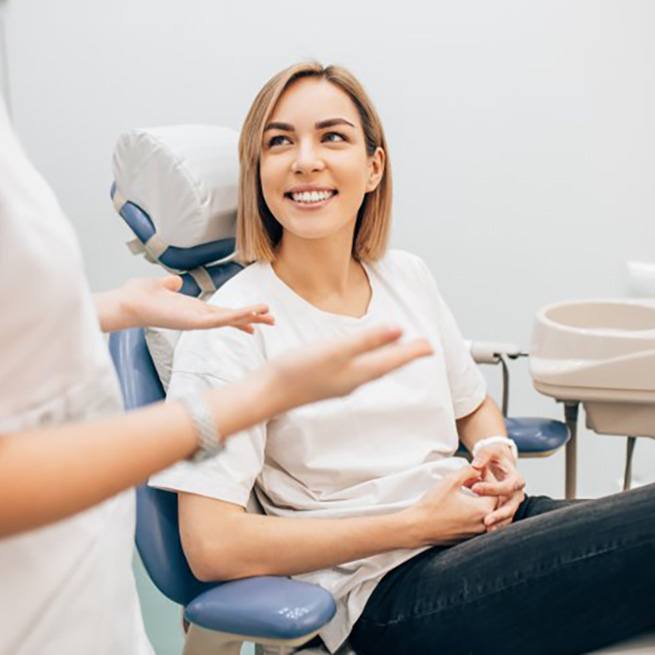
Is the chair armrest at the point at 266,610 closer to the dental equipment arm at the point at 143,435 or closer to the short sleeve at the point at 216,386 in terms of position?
the short sleeve at the point at 216,386

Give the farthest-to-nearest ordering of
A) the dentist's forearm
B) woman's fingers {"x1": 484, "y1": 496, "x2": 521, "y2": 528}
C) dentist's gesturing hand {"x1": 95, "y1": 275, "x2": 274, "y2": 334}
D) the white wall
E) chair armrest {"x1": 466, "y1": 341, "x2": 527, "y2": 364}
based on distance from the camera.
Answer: the white wall → chair armrest {"x1": 466, "y1": 341, "x2": 527, "y2": 364} → woman's fingers {"x1": 484, "y1": 496, "x2": 521, "y2": 528} → dentist's gesturing hand {"x1": 95, "y1": 275, "x2": 274, "y2": 334} → the dentist's forearm

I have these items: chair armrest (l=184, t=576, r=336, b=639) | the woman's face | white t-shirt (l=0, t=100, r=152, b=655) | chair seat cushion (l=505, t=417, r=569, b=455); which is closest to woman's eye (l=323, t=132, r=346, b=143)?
the woman's face

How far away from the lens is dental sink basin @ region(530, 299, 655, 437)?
61.9 inches

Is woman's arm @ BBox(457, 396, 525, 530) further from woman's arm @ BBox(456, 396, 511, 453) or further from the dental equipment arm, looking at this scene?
the dental equipment arm

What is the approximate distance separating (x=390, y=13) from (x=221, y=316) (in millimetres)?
1373

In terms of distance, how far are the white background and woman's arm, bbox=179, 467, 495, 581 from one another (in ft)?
3.24

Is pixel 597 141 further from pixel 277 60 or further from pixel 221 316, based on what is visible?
pixel 221 316

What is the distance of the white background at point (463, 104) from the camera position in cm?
214

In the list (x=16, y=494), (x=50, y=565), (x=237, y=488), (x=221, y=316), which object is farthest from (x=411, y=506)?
(x=16, y=494)

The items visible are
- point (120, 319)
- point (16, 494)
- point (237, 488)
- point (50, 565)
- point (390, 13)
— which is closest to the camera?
point (16, 494)

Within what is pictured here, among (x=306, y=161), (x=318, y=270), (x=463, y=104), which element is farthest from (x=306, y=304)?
(x=463, y=104)

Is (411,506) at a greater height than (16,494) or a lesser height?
lesser

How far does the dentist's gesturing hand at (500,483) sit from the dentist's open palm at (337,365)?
2.52 feet

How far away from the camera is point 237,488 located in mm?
1271
